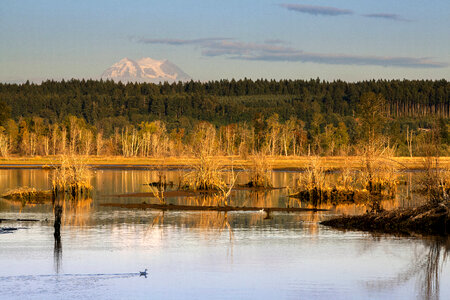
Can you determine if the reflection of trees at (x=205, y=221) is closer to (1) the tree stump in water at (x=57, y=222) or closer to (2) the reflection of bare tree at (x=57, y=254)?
(1) the tree stump in water at (x=57, y=222)

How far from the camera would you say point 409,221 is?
28.6 m

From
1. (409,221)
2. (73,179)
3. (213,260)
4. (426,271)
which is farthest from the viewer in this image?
(73,179)

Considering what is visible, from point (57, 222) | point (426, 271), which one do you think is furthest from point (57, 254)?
point (426, 271)

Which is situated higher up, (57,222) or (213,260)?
(57,222)

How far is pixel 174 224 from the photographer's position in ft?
100

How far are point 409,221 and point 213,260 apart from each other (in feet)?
32.9

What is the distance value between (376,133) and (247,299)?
101511 mm

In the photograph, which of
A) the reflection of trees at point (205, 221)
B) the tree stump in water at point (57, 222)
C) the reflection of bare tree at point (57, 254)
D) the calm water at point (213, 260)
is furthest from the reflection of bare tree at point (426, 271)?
the tree stump in water at point (57, 222)

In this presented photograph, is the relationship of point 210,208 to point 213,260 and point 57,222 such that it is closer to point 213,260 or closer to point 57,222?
point 57,222

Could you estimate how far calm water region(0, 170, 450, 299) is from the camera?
18.1 m

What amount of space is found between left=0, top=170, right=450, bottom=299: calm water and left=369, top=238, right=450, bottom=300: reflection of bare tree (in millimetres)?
28

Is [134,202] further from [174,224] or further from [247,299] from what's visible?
[247,299]

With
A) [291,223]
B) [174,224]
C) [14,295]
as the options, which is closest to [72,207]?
[174,224]

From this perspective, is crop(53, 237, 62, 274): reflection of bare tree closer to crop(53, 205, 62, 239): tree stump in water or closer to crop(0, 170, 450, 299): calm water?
crop(0, 170, 450, 299): calm water
